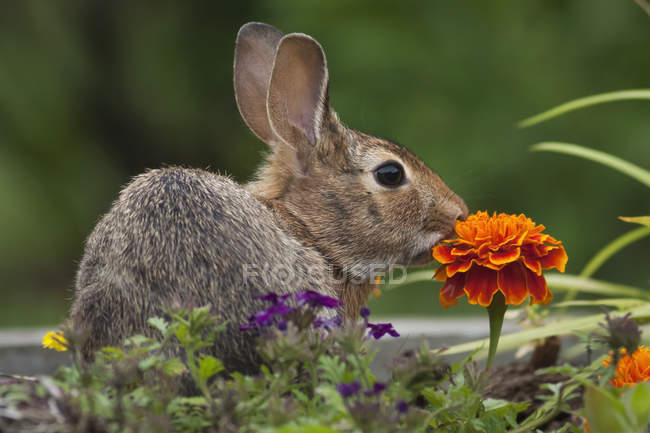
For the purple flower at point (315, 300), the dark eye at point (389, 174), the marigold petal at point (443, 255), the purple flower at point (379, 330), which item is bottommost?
the purple flower at point (379, 330)

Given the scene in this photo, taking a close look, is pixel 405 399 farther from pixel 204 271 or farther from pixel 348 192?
pixel 348 192

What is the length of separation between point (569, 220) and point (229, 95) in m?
2.92

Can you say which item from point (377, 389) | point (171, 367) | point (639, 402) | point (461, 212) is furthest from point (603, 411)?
point (461, 212)

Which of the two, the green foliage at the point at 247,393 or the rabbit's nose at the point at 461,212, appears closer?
the green foliage at the point at 247,393

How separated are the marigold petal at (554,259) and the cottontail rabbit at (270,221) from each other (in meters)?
0.66

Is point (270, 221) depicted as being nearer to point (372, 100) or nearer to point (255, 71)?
point (255, 71)

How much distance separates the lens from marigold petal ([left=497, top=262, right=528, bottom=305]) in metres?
2.49

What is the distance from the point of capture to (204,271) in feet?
7.59

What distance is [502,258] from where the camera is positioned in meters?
2.46

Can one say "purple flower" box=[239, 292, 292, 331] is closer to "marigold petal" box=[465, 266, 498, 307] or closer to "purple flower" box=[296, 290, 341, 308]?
"purple flower" box=[296, 290, 341, 308]

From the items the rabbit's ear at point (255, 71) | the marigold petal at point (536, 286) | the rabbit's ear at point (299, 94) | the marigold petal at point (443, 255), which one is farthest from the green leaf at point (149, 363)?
the rabbit's ear at point (255, 71)

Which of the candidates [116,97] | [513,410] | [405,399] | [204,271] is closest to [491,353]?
[513,410]

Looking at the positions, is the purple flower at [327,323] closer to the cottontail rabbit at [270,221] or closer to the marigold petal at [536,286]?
the cottontail rabbit at [270,221]

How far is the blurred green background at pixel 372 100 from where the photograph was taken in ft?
19.2
